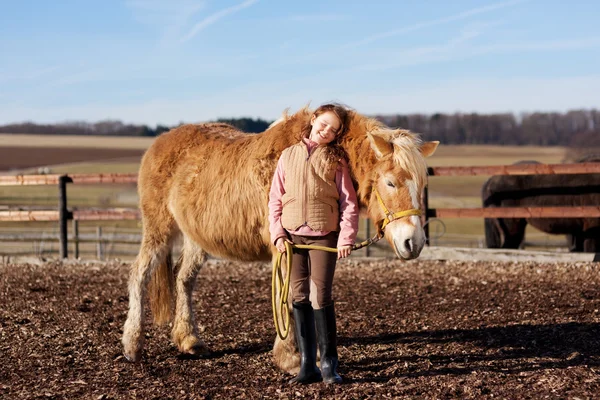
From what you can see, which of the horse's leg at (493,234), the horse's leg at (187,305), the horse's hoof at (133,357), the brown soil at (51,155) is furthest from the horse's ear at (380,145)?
the brown soil at (51,155)

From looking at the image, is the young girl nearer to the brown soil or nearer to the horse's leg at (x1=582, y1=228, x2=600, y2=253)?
the horse's leg at (x1=582, y1=228, x2=600, y2=253)

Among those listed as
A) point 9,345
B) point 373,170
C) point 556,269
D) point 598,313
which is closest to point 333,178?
point 373,170

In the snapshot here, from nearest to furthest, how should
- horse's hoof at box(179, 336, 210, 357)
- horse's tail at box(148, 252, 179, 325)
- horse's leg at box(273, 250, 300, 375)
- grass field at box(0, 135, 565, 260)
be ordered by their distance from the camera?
horse's leg at box(273, 250, 300, 375)
horse's hoof at box(179, 336, 210, 357)
horse's tail at box(148, 252, 179, 325)
grass field at box(0, 135, 565, 260)

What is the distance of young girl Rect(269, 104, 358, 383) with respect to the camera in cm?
410

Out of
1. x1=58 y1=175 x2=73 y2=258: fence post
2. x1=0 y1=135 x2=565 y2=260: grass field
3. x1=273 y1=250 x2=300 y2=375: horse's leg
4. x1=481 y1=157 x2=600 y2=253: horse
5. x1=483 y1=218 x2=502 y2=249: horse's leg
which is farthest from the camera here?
x1=0 y1=135 x2=565 y2=260: grass field

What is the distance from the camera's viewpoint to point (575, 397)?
3797 mm

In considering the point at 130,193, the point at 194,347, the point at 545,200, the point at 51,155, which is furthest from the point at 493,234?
the point at 51,155

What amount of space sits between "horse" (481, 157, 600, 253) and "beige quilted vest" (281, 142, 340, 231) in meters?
8.32

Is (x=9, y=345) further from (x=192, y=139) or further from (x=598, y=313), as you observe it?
(x=598, y=313)

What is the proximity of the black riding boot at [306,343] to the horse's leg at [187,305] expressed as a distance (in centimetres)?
116

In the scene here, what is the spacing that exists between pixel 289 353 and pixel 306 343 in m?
0.38

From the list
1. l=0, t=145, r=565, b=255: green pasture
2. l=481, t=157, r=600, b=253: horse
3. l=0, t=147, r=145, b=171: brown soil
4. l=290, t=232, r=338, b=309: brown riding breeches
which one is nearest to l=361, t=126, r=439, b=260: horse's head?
l=290, t=232, r=338, b=309: brown riding breeches

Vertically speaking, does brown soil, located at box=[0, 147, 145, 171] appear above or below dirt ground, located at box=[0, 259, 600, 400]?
above

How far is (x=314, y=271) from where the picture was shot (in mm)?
4148
